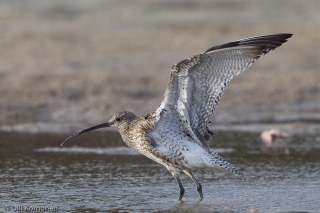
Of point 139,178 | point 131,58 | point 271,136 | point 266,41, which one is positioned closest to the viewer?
point 266,41

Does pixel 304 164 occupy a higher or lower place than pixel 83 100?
lower

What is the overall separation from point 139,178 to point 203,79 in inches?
74.0

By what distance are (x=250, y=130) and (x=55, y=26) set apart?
8.46m

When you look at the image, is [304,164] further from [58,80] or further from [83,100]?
[58,80]

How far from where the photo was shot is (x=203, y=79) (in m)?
7.09

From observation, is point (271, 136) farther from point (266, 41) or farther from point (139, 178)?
point (266, 41)

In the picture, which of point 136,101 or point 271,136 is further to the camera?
point 136,101

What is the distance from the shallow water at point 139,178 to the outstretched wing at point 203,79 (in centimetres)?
84

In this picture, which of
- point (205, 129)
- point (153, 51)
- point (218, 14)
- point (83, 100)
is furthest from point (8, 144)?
point (218, 14)

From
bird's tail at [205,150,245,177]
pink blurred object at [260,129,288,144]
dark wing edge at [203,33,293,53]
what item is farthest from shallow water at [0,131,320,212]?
dark wing edge at [203,33,293,53]

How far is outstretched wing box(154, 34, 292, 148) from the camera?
6.92 m

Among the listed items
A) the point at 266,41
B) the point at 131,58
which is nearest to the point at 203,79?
the point at 266,41

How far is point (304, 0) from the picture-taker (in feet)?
77.6

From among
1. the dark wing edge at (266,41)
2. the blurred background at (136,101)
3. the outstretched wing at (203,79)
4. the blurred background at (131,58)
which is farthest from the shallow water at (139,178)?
the dark wing edge at (266,41)
